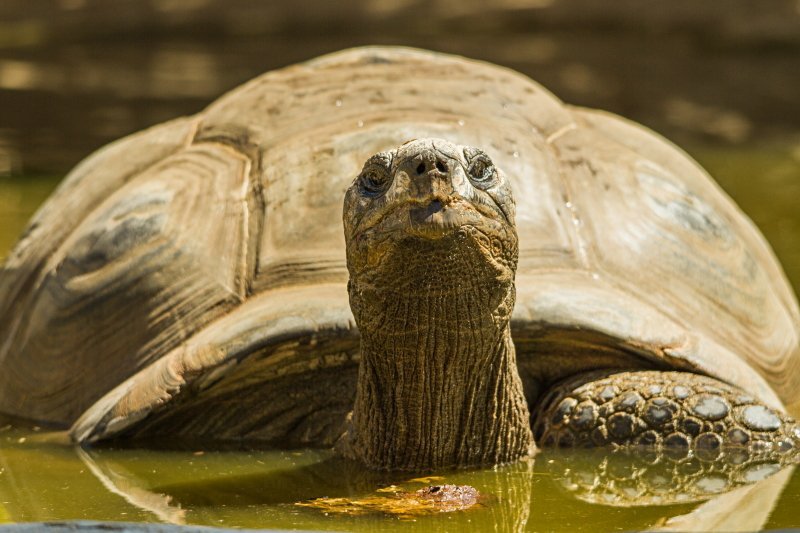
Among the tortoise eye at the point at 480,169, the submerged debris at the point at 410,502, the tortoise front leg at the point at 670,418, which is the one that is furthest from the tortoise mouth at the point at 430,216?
the tortoise front leg at the point at 670,418

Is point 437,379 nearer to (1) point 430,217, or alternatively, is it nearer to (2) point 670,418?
(1) point 430,217

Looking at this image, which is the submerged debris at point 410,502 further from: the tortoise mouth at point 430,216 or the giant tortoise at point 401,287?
the tortoise mouth at point 430,216

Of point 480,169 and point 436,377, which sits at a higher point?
point 480,169

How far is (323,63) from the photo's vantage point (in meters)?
5.14

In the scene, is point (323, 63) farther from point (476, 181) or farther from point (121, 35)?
point (121, 35)

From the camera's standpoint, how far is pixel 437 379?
149 inches

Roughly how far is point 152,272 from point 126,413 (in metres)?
0.51

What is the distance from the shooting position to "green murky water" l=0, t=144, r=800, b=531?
11.0 ft

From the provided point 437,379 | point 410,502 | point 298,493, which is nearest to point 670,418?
point 437,379

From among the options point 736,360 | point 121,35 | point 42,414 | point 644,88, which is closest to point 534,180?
point 736,360

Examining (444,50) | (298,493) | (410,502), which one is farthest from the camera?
(444,50)

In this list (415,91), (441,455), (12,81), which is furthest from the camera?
(12,81)

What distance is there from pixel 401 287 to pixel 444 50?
12276mm

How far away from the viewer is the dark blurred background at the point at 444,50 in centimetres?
1012
